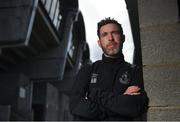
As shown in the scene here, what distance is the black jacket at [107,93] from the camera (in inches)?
75.9

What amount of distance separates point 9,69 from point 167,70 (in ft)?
72.5

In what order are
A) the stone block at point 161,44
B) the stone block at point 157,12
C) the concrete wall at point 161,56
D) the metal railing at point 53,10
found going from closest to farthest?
the concrete wall at point 161,56
the stone block at point 161,44
the stone block at point 157,12
the metal railing at point 53,10

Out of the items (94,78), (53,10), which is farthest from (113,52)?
(53,10)

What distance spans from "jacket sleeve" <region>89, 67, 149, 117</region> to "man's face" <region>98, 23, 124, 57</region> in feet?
0.74

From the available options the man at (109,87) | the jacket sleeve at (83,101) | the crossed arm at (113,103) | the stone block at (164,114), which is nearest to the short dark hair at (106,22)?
the man at (109,87)

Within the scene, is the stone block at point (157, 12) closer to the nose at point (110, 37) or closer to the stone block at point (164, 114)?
the stone block at point (164, 114)

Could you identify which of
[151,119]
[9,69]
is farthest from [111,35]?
[9,69]

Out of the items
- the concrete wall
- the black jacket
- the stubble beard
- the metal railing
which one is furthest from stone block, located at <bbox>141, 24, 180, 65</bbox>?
the metal railing

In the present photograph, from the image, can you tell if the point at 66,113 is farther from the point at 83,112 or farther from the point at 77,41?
the point at 83,112

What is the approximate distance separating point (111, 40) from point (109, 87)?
10.4 inches

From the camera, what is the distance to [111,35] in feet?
6.54

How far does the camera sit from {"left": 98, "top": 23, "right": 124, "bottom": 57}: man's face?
1.97m

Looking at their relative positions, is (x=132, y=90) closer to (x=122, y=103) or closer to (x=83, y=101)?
(x=122, y=103)

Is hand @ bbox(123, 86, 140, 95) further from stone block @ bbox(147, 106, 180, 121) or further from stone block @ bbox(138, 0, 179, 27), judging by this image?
stone block @ bbox(138, 0, 179, 27)
